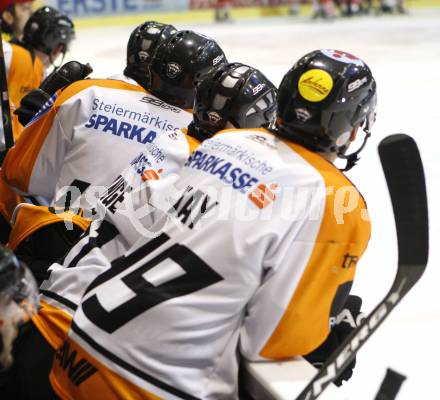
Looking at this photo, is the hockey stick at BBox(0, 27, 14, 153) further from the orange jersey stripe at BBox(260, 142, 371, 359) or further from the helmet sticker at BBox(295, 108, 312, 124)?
the orange jersey stripe at BBox(260, 142, 371, 359)

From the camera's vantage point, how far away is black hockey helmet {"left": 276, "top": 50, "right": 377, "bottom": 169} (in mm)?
1646

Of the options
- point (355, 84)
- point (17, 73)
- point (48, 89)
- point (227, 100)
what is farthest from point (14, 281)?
point (17, 73)

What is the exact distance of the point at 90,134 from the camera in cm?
234

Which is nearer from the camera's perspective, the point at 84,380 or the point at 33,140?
the point at 84,380

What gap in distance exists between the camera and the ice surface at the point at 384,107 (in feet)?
8.23

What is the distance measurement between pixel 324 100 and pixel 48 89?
66.8 inches

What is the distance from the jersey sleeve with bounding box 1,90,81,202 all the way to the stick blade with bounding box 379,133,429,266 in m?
1.29

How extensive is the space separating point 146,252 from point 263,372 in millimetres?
325

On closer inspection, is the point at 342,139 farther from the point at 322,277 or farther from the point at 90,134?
the point at 90,134

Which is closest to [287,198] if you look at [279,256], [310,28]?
[279,256]

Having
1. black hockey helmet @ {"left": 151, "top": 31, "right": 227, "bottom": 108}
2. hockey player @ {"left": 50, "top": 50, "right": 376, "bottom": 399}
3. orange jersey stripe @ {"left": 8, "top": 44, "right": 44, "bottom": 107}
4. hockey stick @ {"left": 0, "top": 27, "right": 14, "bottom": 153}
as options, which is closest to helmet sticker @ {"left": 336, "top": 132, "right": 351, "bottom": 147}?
hockey player @ {"left": 50, "top": 50, "right": 376, "bottom": 399}

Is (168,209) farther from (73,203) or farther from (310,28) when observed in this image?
(310,28)

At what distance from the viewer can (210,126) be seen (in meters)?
2.13

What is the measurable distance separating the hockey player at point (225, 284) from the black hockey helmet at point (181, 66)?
2.94 feet
